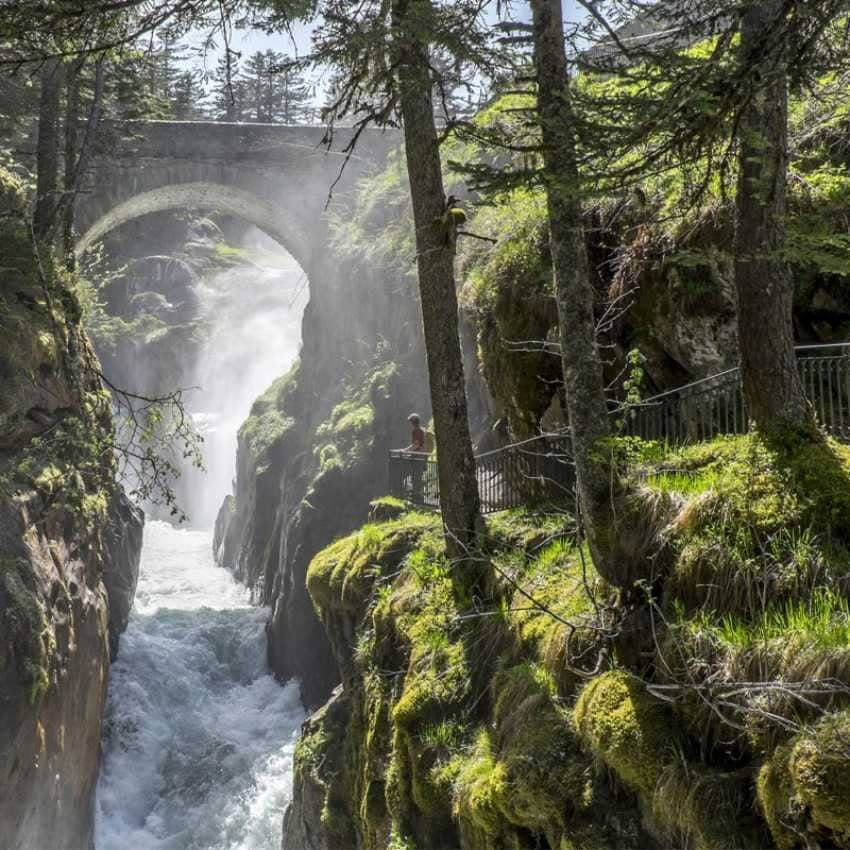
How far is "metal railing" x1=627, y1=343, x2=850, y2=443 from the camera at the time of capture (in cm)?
657

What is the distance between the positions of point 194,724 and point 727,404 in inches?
551

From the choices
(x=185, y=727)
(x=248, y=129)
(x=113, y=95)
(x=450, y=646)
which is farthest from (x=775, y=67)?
(x=248, y=129)

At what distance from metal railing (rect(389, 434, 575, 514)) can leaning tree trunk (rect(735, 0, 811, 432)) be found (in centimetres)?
276

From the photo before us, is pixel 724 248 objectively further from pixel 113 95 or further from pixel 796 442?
pixel 113 95

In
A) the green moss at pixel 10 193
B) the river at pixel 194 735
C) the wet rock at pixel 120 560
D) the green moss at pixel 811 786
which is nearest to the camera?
the green moss at pixel 811 786

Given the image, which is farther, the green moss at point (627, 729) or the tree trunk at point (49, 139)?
the tree trunk at point (49, 139)

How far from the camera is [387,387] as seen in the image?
21.8 meters

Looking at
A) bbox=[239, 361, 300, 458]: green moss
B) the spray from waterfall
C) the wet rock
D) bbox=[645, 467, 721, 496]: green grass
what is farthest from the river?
the spray from waterfall

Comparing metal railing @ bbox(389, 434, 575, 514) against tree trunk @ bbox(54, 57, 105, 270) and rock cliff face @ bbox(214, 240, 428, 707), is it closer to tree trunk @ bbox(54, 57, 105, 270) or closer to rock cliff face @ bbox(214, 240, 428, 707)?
tree trunk @ bbox(54, 57, 105, 270)

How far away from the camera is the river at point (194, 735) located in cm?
1433

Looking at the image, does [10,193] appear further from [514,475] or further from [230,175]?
[230,175]

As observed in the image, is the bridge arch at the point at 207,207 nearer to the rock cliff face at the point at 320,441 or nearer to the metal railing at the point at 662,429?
the rock cliff face at the point at 320,441

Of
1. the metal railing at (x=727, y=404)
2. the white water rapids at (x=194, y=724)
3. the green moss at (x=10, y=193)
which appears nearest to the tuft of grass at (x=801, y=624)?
the metal railing at (x=727, y=404)

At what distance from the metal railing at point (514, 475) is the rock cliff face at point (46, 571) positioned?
4217mm
